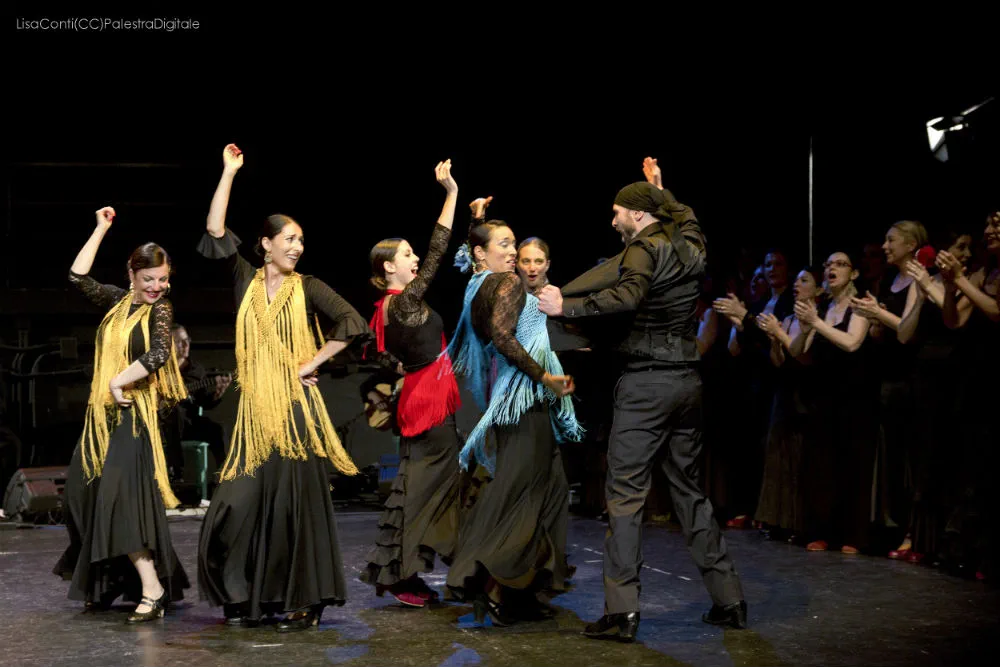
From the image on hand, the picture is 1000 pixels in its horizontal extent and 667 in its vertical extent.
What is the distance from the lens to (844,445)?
6.50m

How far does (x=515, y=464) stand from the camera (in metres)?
4.63

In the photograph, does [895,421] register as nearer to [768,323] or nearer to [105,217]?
[768,323]

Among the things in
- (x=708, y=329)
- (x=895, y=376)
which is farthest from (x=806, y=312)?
(x=708, y=329)

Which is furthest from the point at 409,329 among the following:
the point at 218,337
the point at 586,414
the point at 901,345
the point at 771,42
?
the point at 218,337

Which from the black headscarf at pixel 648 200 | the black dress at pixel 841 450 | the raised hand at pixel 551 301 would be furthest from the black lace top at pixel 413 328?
the black dress at pixel 841 450

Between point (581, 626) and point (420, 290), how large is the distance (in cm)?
151

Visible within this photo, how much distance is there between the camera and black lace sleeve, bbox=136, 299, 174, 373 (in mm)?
4781

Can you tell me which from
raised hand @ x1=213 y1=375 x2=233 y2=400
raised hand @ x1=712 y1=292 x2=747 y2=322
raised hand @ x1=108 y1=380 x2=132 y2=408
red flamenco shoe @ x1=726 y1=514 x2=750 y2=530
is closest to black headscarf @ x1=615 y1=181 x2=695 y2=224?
raised hand @ x1=712 y1=292 x2=747 y2=322

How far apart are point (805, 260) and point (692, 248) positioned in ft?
15.1

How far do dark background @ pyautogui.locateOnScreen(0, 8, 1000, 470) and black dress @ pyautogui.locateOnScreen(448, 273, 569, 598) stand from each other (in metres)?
4.38

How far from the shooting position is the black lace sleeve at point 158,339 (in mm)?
4781

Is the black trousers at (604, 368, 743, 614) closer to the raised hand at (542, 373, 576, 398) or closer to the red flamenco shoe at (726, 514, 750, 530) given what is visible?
the raised hand at (542, 373, 576, 398)

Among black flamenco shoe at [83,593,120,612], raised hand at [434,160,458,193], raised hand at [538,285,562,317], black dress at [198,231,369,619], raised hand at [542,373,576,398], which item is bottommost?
black flamenco shoe at [83,593,120,612]

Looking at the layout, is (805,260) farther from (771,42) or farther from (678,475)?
(678,475)
